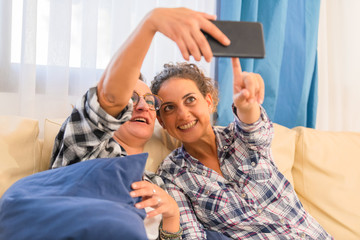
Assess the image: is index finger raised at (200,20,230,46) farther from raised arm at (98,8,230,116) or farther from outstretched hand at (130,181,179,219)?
outstretched hand at (130,181,179,219)

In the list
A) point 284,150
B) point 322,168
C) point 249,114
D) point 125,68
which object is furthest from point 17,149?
point 322,168

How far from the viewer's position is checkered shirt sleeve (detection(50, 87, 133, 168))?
91 centimetres

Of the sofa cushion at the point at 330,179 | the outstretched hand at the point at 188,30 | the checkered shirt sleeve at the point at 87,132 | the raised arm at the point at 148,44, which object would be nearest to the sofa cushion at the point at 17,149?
the checkered shirt sleeve at the point at 87,132

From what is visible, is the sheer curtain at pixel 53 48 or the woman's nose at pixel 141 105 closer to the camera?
the woman's nose at pixel 141 105

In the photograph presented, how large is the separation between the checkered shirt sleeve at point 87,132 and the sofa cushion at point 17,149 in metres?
0.17

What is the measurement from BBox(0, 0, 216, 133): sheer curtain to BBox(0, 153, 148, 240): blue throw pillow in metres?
0.75

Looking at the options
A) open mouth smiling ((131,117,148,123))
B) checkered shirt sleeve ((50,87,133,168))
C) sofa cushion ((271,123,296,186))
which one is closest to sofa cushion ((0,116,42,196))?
checkered shirt sleeve ((50,87,133,168))

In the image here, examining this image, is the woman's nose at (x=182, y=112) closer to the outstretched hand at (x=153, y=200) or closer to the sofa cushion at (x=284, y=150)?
the outstretched hand at (x=153, y=200)

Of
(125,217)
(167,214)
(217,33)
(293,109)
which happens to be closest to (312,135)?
(293,109)

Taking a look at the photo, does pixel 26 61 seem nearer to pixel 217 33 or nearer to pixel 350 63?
pixel 217 33

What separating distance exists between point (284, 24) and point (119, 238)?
1.72m

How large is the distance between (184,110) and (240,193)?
35 cm

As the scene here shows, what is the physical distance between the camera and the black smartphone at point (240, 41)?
749 millimetres

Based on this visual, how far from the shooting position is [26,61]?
56.9 inches
